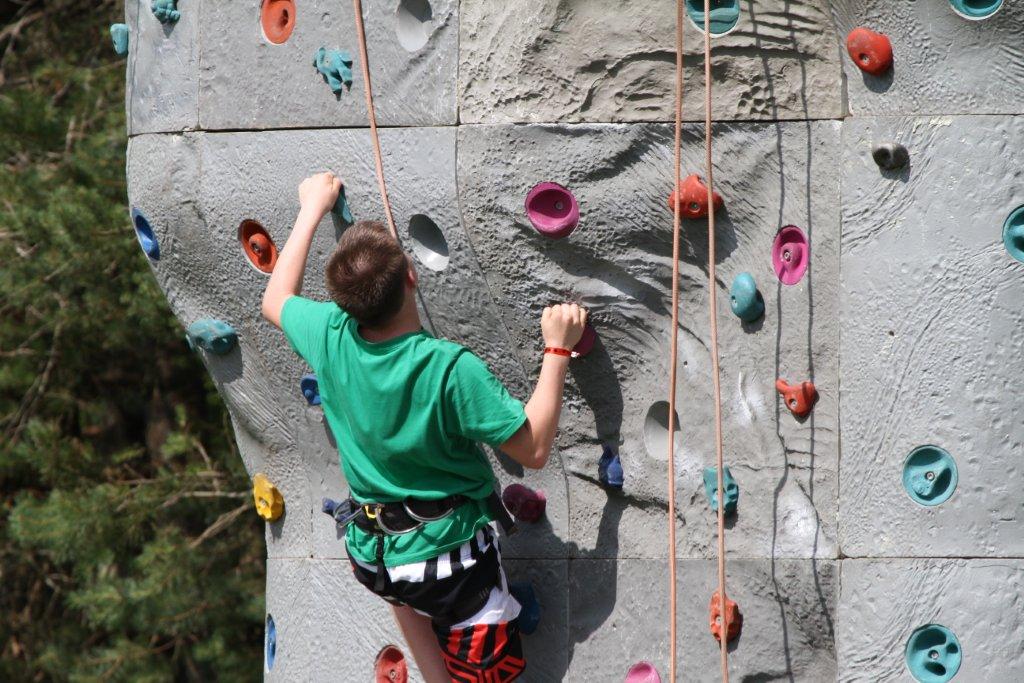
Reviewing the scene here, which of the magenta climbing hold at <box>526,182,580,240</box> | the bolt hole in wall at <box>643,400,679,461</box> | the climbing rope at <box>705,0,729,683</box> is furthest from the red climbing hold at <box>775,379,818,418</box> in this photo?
the magenta climbing hold at <box>526,182,580,240</box>

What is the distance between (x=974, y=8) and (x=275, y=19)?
1.31 meters

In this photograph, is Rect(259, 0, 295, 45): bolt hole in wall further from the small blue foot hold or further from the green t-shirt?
the small blue foot hold

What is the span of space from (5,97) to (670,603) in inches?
122

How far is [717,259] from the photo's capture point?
2.49 m

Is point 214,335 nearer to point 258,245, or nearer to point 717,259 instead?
point 258,245

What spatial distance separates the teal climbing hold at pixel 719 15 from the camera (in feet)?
7.84

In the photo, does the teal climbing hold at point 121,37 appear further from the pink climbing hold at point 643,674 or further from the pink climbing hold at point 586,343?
the pink climbing hold at point 643,674

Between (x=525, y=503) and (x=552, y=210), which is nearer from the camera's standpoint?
(x=552, y=210)

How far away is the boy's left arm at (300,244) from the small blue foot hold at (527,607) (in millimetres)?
690

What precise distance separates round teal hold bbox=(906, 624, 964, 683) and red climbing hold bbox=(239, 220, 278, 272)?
1418 millimetres

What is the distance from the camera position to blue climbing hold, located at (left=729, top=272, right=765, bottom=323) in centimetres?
242

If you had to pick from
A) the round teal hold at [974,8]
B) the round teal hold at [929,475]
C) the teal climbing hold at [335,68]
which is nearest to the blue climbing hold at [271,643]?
the teal climbing hold at [335,68]

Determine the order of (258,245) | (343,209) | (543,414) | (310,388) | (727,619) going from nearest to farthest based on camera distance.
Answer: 1. (543,414)
2. (727,619)
3. (343,209)
4. (258,245)
5. (310,388)

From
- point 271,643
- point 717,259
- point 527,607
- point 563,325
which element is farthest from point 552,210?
point 271,643
